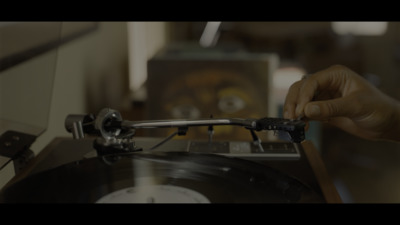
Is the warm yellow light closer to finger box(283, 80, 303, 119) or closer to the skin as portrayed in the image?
the skin

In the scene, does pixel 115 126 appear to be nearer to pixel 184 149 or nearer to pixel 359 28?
pixel 184 149

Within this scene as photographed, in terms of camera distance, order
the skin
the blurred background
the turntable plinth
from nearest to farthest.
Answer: the turntable plinth < the skin < the blurred background

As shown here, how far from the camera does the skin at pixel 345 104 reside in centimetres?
92

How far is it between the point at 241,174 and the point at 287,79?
163 cm

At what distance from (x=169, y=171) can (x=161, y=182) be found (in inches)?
1.7

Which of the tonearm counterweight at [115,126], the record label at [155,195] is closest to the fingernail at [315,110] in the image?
the tonearm counterweight at [115,126]

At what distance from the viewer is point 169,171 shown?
808 millimetres

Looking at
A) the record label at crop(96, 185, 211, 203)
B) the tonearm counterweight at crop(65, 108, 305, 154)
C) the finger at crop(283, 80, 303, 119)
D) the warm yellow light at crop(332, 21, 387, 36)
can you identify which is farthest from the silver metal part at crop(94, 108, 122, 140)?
the warm yellow light at crop(332, 21, 387, 36)

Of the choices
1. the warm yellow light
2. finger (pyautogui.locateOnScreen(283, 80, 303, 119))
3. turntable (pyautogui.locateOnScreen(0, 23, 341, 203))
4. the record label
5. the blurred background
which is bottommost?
the record label

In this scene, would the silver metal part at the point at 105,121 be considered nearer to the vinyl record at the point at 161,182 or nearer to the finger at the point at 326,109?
the vinyl record at the point at 161,182

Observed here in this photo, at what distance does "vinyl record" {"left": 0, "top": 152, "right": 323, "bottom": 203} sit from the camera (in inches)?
27.1

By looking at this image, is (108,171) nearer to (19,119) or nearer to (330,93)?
(19,119)

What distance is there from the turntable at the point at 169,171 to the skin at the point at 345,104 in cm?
9

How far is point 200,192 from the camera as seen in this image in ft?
2.37
